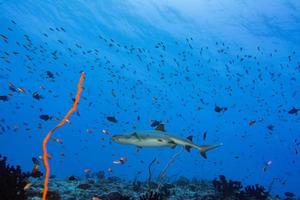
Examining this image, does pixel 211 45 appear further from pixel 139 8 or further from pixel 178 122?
pixel 178 122

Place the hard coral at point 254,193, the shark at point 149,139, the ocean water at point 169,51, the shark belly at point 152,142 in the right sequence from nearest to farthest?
the shark at point 149,139
the shark belly at point 152,142
the hard coral at point 254,193
the ocean water at point 169,51

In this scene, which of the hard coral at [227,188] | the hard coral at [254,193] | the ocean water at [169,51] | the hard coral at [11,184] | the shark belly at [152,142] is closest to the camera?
the hard coral at [11,184]

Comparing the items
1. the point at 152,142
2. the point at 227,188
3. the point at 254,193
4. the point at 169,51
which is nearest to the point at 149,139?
the point at 152,142

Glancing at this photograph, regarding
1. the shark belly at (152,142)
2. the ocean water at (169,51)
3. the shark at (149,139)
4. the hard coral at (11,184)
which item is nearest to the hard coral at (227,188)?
the ocean water at (169,51)

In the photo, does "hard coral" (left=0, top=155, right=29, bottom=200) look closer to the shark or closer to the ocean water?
the shark

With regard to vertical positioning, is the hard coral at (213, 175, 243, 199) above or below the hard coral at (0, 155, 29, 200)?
above

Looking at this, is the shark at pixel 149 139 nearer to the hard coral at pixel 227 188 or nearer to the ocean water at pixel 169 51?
the hard coral at pixel 227 188

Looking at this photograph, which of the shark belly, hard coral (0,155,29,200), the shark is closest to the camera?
hard coral (0,155,29,200)

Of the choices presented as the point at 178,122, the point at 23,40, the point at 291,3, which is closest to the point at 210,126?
the point at 178,122

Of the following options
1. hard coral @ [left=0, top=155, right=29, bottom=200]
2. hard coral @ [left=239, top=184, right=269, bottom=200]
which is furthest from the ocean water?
hard coral @ [left=0, top=155, right=29, bottom=200]

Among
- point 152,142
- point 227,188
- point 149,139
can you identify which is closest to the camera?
point 149,139

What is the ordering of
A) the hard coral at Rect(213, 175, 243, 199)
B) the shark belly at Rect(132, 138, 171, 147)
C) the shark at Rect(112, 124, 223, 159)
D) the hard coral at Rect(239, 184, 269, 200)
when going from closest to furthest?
the shark at Rect(112, 124, 223, 159) < the shark belly at Rect(132, 138, 171, 147) < the hard coral at Rect(239, 184, 269, 200) < the hard coral at Rect(213, 175, 243, 199)

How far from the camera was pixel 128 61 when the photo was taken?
5156cm

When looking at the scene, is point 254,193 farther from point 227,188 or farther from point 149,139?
point 149,139
